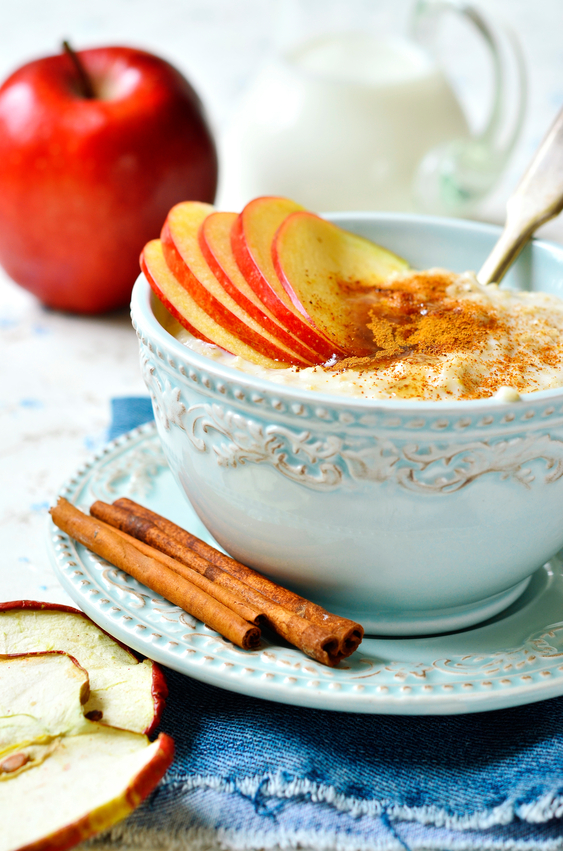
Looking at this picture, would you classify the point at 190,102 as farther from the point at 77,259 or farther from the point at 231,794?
the point at 231,794

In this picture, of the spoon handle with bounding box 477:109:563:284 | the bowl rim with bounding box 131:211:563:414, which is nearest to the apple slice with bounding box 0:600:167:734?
the bowl rim with bounding box 131:211:563:414

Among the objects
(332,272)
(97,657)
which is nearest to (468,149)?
(332,272)

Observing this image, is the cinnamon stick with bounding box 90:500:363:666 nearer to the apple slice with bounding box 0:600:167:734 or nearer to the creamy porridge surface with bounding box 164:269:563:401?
the apple slice with bounding box 0:600:167:734

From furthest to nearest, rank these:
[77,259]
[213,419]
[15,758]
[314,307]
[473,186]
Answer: [473,186] → [77,259] → [314,307] → [213,419] → [15,758]

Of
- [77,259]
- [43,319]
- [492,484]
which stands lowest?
[43,319]

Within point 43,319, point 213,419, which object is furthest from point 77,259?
point 213,419

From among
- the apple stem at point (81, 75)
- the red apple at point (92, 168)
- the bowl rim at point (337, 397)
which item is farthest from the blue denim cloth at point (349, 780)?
the apple stem at point (81, 75)
